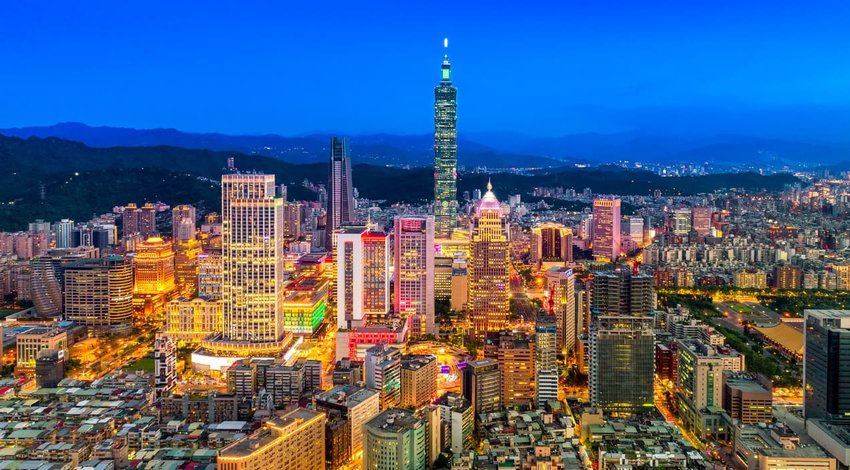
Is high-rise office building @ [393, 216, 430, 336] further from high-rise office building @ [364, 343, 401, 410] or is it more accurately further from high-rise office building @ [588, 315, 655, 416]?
high-rise office building @ [588, 315, 655, 416]

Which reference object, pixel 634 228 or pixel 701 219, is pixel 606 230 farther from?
pixel 701 219

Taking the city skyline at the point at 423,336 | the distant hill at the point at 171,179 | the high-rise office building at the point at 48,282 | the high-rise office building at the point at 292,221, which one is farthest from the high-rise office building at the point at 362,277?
the distant hill at the point at 171,179

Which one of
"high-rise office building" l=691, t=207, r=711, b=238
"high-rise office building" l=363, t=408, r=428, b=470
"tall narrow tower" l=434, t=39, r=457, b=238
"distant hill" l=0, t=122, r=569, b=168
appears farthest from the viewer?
"distant hill" l=0, t=122, r=569, b=168

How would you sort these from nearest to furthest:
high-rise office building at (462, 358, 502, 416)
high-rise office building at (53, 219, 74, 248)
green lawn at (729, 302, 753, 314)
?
high-rise office building at (462, 358, 502, 416)
green lawn at (729, 302, 753, 314)
high-rise office building at (53, 219, 74, 248)

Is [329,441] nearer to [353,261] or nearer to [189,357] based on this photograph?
[189,357]

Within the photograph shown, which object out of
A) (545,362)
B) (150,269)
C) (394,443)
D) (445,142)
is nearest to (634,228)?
(445,142)

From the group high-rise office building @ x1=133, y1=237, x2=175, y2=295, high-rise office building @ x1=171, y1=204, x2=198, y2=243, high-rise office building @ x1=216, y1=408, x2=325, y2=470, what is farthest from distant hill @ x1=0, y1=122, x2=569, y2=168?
high-rise office building @ x1=216, y1=408, x2=325, y2=470

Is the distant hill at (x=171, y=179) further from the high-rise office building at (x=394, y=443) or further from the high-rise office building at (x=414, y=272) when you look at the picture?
the high-rise office building at (x=394, y=443)
